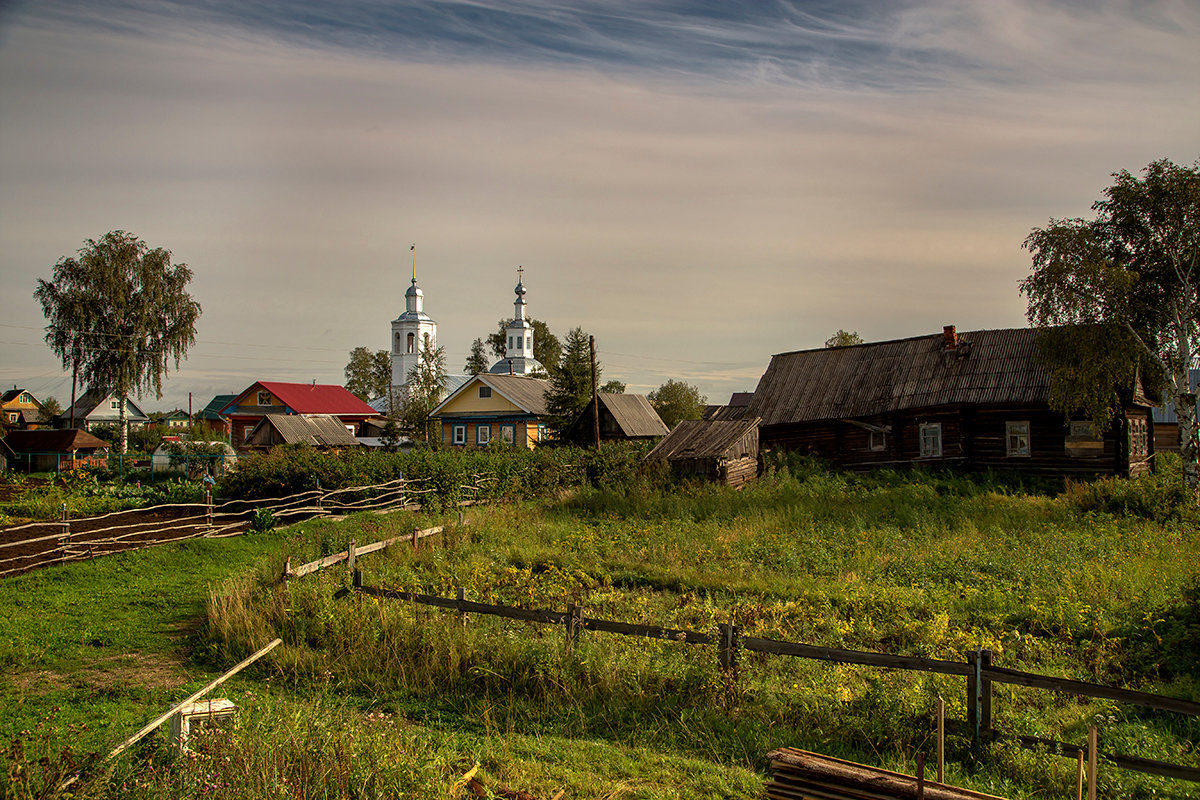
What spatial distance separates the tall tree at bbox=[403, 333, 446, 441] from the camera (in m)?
42.5

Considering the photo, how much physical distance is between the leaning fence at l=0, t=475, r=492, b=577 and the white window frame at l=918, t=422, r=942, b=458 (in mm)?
15222

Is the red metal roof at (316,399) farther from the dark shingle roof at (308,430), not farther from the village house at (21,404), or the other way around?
the village house at (21,404)

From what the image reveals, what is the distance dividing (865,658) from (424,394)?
38.8 metres

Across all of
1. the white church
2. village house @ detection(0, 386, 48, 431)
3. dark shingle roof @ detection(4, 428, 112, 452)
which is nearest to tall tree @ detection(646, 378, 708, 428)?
the white church

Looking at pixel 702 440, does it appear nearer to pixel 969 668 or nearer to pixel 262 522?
pixel 262 522

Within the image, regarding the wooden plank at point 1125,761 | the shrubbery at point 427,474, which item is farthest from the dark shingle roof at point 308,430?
the wooden plank at point 1125,761

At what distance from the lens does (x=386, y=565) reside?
1294 cm

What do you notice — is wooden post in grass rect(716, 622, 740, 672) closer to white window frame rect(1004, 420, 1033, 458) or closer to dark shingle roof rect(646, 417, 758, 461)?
dark shingle roof rect(646, 417, 758, 461)

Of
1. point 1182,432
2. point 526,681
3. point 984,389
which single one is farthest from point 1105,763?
point 984,389

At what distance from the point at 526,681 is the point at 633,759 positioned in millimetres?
1798

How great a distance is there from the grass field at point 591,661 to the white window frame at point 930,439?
443 inches

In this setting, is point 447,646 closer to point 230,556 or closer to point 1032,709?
point 1032,709

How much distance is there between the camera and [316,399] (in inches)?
2299

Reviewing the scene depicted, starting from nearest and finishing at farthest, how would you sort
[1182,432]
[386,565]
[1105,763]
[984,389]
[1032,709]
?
1. [1105,763]
2. [1032,709]
3. [386,565]
4. [1182,432]
5. [984,389]
